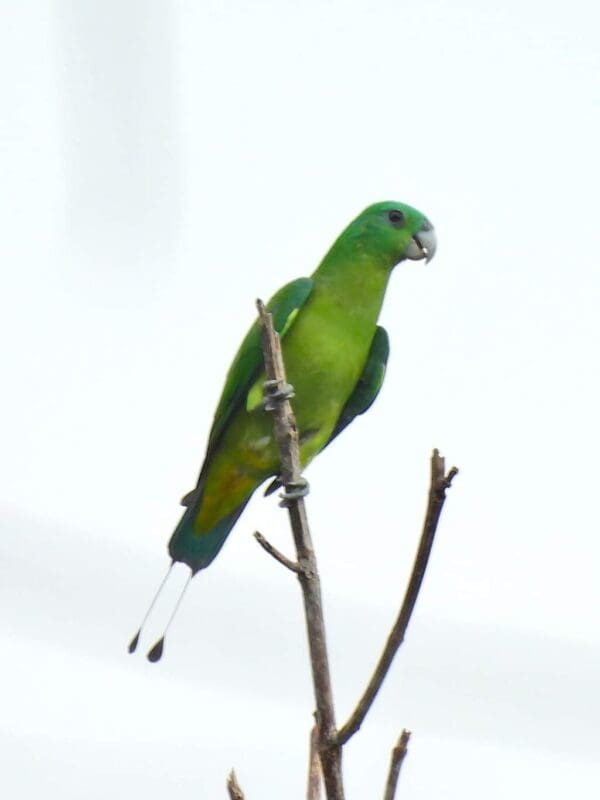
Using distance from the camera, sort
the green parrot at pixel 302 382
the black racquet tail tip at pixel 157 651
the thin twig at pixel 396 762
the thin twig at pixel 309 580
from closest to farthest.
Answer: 1. the thin twig at pixel 396 762
2. the thin twig at pixel 309 580
3. the black racquet tail tip at pixel 157 651
4. the green parrot at pixel 302 382

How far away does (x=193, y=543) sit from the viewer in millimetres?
4359

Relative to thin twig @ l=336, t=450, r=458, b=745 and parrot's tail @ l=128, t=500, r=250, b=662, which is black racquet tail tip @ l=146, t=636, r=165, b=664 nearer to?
parrot's tail @ l=128, t=500, r=250, b=662

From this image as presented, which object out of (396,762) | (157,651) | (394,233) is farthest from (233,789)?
(394,233)

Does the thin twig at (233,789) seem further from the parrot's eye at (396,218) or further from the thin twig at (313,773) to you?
the parrot's eye at (396,218)

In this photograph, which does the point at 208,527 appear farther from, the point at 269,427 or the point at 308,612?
the point at 308,612

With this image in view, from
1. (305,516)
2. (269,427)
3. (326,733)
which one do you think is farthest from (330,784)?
(269,427)

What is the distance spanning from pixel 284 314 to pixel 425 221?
838 millimetres

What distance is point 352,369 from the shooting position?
438cm

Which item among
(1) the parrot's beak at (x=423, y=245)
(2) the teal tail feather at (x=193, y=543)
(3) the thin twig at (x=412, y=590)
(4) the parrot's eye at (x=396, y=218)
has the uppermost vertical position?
(4) the parrot's eye at (x=396, y=218)

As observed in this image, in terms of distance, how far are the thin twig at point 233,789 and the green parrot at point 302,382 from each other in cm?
242

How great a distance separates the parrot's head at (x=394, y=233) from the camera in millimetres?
4680

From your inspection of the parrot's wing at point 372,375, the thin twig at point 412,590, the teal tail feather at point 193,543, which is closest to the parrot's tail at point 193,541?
the teal tail feather at point 193,543

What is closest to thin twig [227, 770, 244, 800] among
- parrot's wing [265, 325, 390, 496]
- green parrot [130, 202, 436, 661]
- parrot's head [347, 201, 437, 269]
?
green parrot [130, 202, 436, 661]

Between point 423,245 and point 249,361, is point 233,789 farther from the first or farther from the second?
point 423,245
